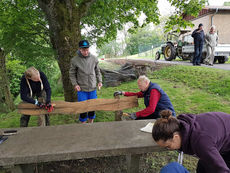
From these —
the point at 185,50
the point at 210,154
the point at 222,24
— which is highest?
the point at 222,24

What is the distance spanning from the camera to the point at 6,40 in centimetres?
467

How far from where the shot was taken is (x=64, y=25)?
3.72 metres

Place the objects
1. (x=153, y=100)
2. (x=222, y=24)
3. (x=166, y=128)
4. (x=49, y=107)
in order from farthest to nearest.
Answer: (x=222, y=24)
(x=49, y=107)
(x=153, y=100)
(x=166, y=128)

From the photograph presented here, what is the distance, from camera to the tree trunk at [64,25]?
366 cm

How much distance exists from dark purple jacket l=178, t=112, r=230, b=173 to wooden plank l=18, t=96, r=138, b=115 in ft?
5.08

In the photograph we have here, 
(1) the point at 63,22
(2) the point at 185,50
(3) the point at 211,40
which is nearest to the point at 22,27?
(1) the point at 63,22

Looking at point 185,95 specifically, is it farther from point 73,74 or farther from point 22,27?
point 22,27

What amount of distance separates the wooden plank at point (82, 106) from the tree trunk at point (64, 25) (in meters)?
1.43

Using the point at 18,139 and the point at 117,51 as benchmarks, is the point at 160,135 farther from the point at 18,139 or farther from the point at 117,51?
the point at 117,51

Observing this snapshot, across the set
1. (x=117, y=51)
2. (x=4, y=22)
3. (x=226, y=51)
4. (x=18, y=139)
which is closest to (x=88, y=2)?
(x=4, y=22)

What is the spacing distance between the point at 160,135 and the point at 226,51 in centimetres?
954

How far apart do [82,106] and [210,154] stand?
6.95 ft

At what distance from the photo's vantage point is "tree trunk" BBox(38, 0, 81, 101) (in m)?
3.66

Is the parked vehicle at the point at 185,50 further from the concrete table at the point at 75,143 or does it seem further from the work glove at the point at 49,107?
the work glove at the point at 49,107
